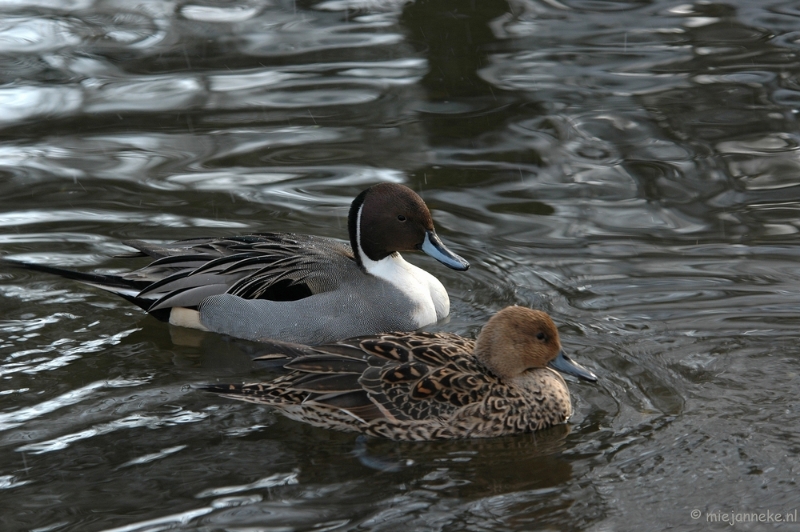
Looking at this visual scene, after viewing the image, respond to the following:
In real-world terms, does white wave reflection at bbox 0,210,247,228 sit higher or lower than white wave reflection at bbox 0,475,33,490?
higher

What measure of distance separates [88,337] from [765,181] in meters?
5.50

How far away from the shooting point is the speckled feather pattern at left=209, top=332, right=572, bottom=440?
5895 mm

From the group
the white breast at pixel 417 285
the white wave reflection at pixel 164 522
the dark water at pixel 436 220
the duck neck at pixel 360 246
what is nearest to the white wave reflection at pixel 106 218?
the dark water at pixel 436 220

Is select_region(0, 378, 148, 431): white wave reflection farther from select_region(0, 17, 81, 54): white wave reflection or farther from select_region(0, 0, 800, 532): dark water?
select_region(0, 17, 81, 54): white wave reflection

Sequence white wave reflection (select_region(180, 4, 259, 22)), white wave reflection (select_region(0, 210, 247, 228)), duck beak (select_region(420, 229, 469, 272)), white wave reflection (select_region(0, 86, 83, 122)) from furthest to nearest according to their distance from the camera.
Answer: white wave reflection (select_region(180, 4, 259, 22)) < white wave reflection (select_region(0, 86, 83, 122)) < white wave reflection (select_region(0, 210, 247, 228)) < duck beak (select_region(420, 229, 469, 272))

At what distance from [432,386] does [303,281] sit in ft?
5.50

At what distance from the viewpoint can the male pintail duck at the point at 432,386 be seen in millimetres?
5902

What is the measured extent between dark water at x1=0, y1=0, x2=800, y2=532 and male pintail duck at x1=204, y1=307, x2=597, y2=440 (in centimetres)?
12

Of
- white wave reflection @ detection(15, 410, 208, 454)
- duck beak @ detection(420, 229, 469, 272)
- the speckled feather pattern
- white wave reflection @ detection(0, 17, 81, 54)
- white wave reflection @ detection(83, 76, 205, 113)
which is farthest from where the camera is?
white wave reflection @ detection(0, 17, 81, 54)

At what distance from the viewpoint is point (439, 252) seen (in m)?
7.51

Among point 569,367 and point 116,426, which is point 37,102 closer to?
point 116,426

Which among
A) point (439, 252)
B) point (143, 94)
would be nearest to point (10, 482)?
point (439, 252)

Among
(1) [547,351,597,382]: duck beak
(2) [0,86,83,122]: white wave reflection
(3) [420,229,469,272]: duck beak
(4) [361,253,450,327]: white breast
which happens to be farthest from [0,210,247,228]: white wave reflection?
(1) [547,351,597,382]: duck beak

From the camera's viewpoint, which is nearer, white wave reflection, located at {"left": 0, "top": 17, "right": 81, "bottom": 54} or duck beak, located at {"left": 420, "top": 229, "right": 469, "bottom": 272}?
duck beak, located at {"left": 420, "top": 229, "right": 469, "bottom": 272}
